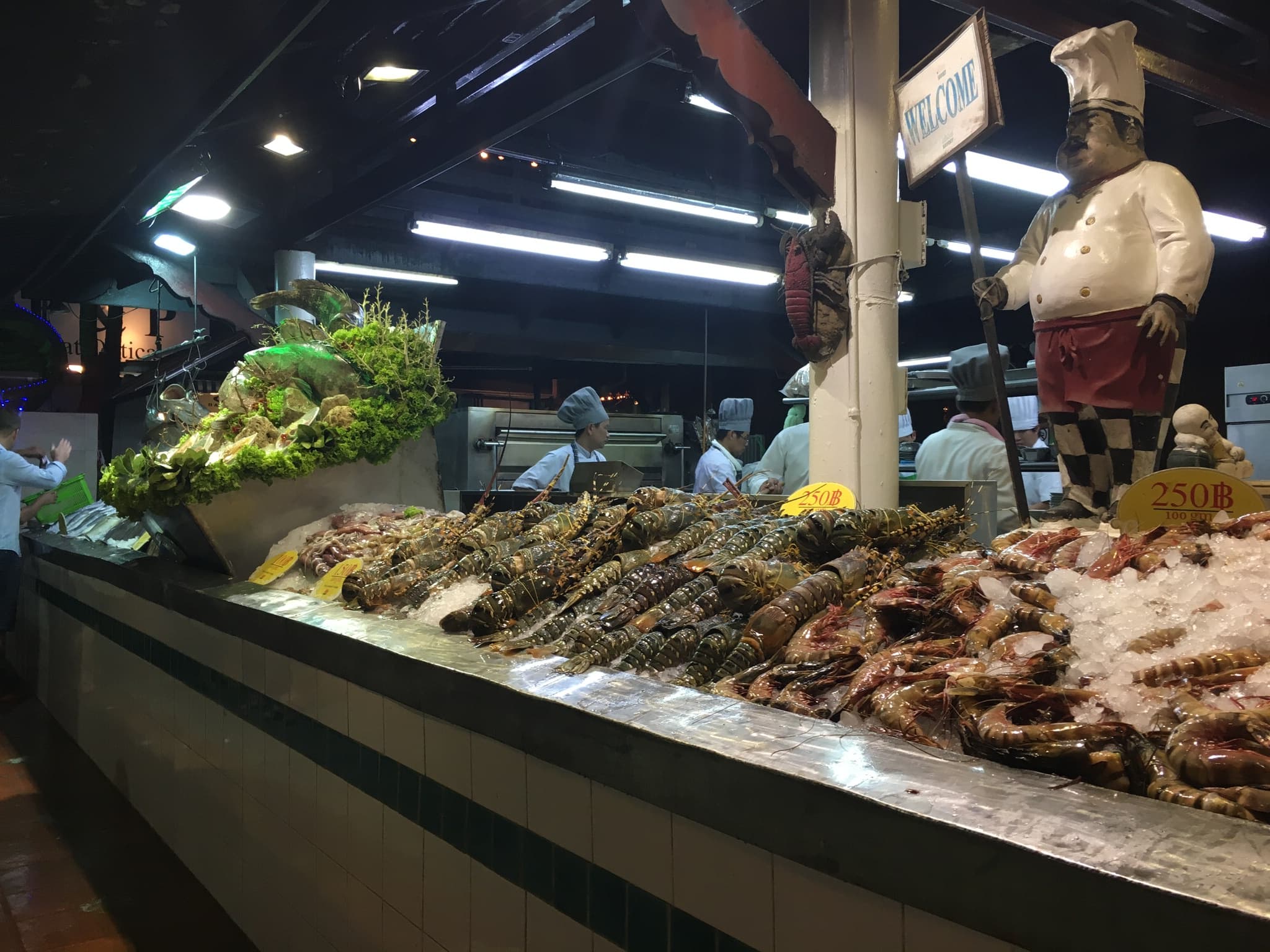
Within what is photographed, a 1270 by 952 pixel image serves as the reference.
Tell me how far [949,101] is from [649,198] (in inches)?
208

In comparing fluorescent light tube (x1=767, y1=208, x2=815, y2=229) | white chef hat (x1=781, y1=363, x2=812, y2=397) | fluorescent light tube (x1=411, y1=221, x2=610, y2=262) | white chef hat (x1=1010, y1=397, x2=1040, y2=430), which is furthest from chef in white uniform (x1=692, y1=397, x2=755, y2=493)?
fluorescent light tube (x1=411, y1=221, x2=610, y2=262)

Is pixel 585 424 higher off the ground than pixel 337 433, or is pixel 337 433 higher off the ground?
pixel 585 424

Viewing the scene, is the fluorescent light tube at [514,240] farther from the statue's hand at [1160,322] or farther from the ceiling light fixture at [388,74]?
the statue's hand at [1160,322]

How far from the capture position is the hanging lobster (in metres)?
3.93

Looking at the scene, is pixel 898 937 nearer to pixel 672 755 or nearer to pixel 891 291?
pixel 672 755

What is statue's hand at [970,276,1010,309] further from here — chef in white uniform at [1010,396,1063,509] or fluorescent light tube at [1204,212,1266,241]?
fluorescent light tube at [1204,212,1266,241]

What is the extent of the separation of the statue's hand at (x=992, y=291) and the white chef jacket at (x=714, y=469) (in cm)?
389

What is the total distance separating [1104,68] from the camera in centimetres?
284

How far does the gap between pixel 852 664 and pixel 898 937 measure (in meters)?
0.69

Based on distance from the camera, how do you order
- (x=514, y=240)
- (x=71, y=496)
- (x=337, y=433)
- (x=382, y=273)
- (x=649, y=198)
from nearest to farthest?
(x=337, y=433) < (x=649, y=198) < (x=71, y=496) < (x=514, y=240) < (x=382, y=273)

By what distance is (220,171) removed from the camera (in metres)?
6.96

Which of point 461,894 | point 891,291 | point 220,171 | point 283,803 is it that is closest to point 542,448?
point 220,171

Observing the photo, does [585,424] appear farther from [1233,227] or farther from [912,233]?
[1233,227]

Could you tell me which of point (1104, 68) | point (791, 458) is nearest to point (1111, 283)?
point (1104, 68)
